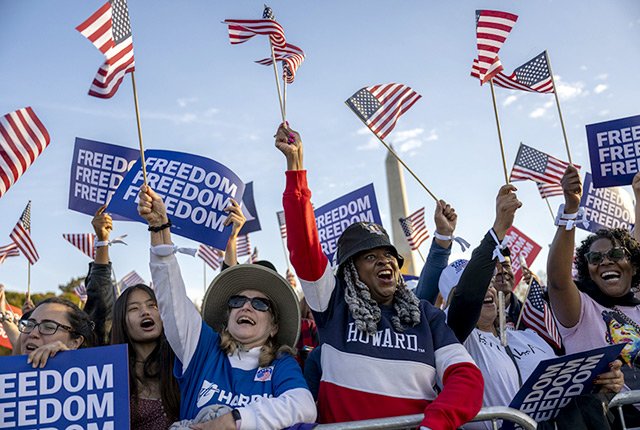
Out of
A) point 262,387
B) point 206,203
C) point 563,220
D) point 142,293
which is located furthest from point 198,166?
point 563,220

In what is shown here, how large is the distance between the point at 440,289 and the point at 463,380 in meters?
1.46

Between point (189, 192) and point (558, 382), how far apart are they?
3.67m

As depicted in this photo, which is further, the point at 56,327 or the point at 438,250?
the point at 438,250

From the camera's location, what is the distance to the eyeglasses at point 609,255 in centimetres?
398

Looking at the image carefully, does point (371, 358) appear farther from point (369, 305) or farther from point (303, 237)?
point (303, 237)

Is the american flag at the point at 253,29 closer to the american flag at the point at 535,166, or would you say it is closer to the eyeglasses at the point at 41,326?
the eyeglasses at the point at 41,326

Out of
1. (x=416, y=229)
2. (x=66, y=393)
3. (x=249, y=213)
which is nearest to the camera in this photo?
(x=66, y=393)

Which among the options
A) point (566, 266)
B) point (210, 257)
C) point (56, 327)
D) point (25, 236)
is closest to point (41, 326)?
point (56, 327)

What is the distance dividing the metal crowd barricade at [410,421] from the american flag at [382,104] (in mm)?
3892

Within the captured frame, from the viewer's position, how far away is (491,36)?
200 inches

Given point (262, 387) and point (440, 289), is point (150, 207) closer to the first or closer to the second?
point (262, 387)

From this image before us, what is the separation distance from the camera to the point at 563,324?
12.1 ft

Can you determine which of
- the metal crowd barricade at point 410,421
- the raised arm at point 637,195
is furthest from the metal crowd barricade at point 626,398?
the raised arm at point 637,195

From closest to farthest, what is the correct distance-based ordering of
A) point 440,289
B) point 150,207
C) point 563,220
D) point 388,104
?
point 150,207 → point 563,220 → point 440,289 → point 388,104
